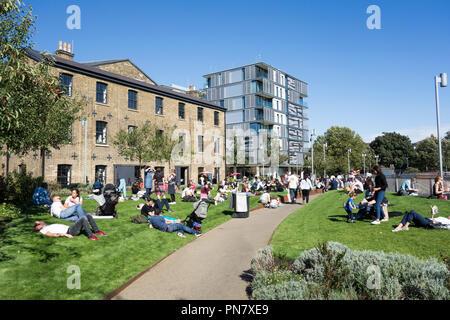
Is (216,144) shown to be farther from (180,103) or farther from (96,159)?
(96,159)

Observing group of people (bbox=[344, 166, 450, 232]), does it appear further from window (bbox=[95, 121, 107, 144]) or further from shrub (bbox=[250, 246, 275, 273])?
window (bbox=[95, 121, 107, 144])

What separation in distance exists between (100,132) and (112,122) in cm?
152

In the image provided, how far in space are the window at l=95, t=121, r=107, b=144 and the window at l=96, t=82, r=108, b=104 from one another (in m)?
2.14

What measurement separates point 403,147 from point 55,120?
94.1 metres

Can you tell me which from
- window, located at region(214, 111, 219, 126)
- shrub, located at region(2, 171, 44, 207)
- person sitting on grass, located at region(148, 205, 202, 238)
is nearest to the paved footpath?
person sitting on grass, located at region(148, 205, 202, 238)

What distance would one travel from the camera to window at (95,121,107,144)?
2619cm

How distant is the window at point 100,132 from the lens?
1031 inches

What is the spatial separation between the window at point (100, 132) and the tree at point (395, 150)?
8275 centimetres

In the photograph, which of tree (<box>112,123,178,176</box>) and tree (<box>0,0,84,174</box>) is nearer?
tree (<box>0,0,84,174</box>)

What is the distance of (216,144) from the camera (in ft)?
131

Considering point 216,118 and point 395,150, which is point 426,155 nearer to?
point 395,150

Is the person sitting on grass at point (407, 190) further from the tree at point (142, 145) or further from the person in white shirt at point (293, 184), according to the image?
the tree at point (142, 145)

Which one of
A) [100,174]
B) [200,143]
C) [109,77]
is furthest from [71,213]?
[200,143]

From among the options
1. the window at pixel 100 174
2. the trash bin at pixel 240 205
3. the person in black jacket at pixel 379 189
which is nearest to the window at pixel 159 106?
the window at pixel 100 174
